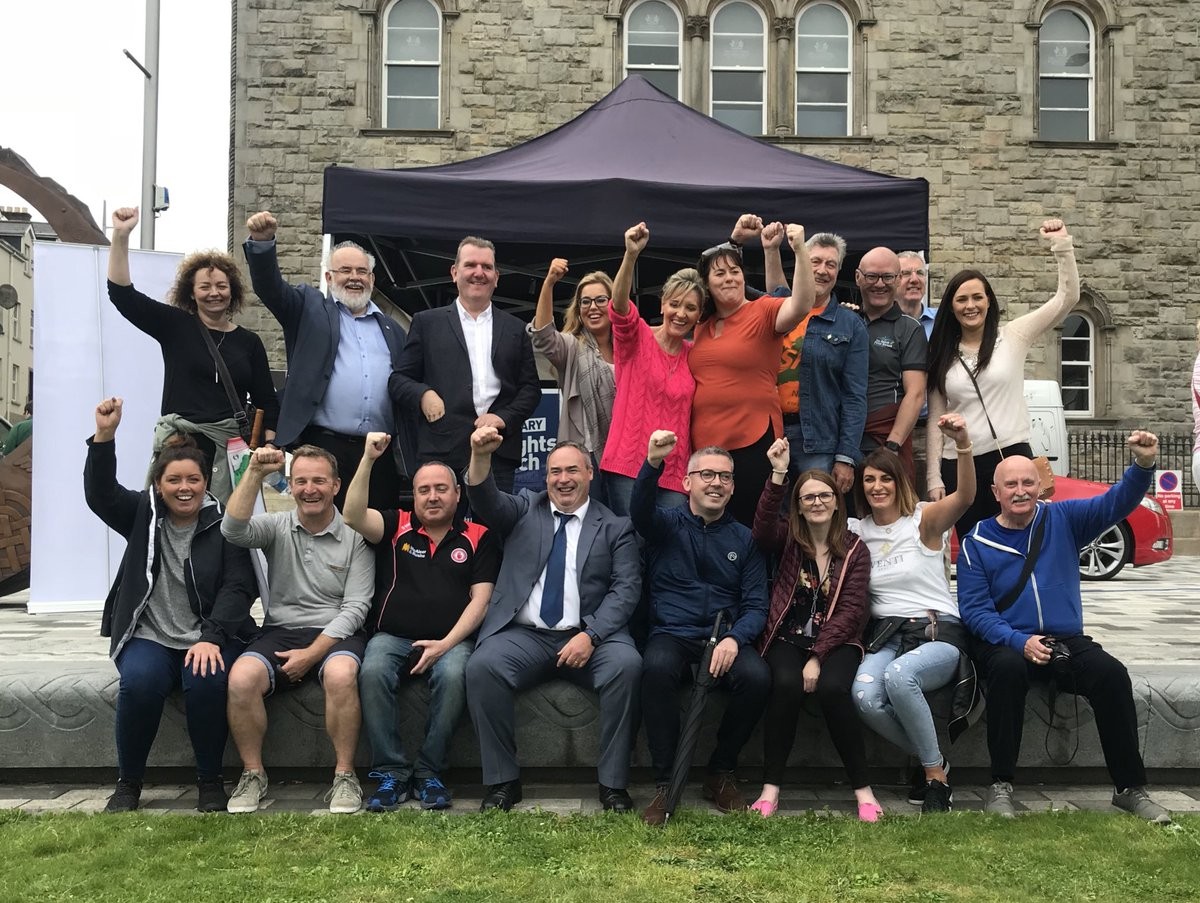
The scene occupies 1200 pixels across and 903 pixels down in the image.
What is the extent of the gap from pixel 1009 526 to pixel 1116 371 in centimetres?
1458

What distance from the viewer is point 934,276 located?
57.1ft

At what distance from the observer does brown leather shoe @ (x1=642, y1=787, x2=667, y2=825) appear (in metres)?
3.98

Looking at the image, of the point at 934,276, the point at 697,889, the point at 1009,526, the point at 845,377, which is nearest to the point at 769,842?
the point at 697,889

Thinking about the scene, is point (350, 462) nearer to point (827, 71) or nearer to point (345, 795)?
point (345, 795)

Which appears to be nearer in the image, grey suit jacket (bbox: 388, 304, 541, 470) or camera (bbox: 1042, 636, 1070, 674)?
camera (bbox: 1042, 636, 1070, 674)

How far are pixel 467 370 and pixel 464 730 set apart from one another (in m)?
1.54

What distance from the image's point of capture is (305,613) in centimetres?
462

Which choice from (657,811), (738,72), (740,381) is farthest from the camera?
(738,72)

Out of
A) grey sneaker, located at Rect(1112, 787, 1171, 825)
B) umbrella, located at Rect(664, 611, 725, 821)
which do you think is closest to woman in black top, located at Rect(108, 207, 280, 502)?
umbrella, located at Rect(664, 611, 725, 821)

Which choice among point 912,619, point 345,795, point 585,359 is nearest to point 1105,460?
point 585,359

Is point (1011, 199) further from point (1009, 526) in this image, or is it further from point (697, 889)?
point (697, 889)

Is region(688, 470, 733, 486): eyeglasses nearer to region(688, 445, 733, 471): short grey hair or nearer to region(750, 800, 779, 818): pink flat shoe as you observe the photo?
region(688, 445, 733, 471): short grey hair

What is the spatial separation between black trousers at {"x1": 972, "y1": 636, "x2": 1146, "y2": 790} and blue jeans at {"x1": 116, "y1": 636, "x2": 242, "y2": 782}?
2.81m

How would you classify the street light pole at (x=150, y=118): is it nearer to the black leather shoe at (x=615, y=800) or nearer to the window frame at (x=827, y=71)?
the window frame at (x=827, y=71)
